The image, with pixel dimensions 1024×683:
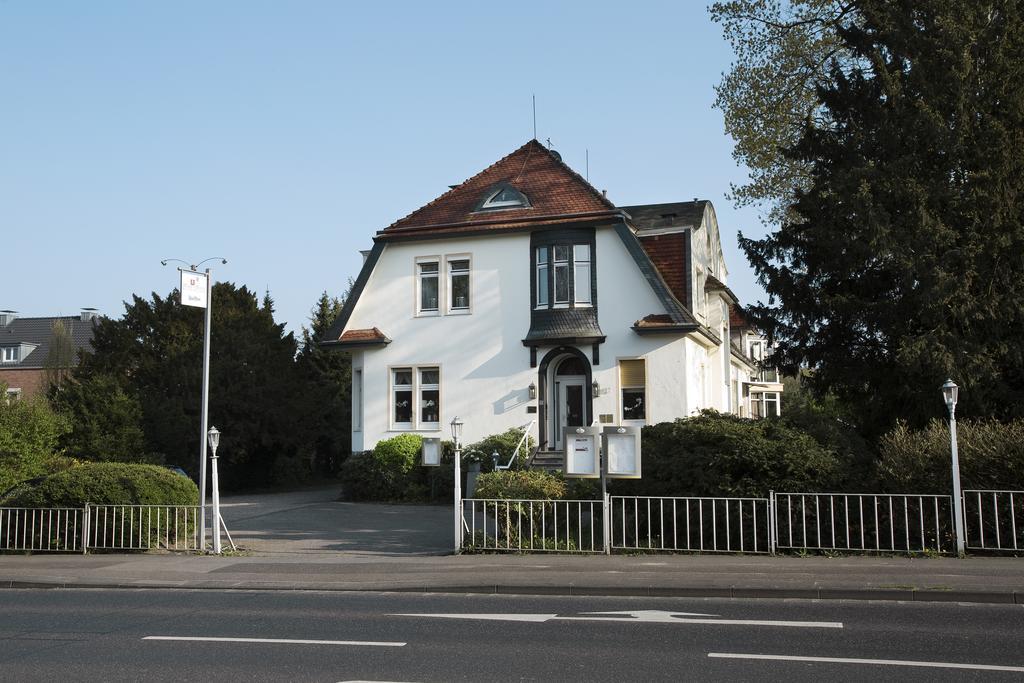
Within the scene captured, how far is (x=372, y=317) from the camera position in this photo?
2922cm

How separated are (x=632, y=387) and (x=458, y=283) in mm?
5998

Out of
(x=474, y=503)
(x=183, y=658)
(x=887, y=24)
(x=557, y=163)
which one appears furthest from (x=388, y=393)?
(x=183, y=658)

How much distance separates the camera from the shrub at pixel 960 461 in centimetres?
1342

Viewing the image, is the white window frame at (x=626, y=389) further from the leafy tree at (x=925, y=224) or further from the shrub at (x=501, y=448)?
the leafy tree at (x=925, y=224)

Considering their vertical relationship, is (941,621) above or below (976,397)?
below

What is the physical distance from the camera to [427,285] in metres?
28.9

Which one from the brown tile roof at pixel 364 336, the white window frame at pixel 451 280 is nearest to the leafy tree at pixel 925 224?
the white window frame at pixel 451 280

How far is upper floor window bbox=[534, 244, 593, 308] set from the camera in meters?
27.3

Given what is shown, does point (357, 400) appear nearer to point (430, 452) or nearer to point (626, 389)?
point (626, 389)

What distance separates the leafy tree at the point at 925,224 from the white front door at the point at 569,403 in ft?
29.3

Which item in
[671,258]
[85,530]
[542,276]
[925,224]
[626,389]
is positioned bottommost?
[85,530]

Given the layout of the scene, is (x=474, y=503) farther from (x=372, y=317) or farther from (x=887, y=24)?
(x=372, y=317)

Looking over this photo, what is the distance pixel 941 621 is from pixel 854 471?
521cm

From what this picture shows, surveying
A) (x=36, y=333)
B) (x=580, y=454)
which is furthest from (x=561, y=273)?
(x=36, y=333)
